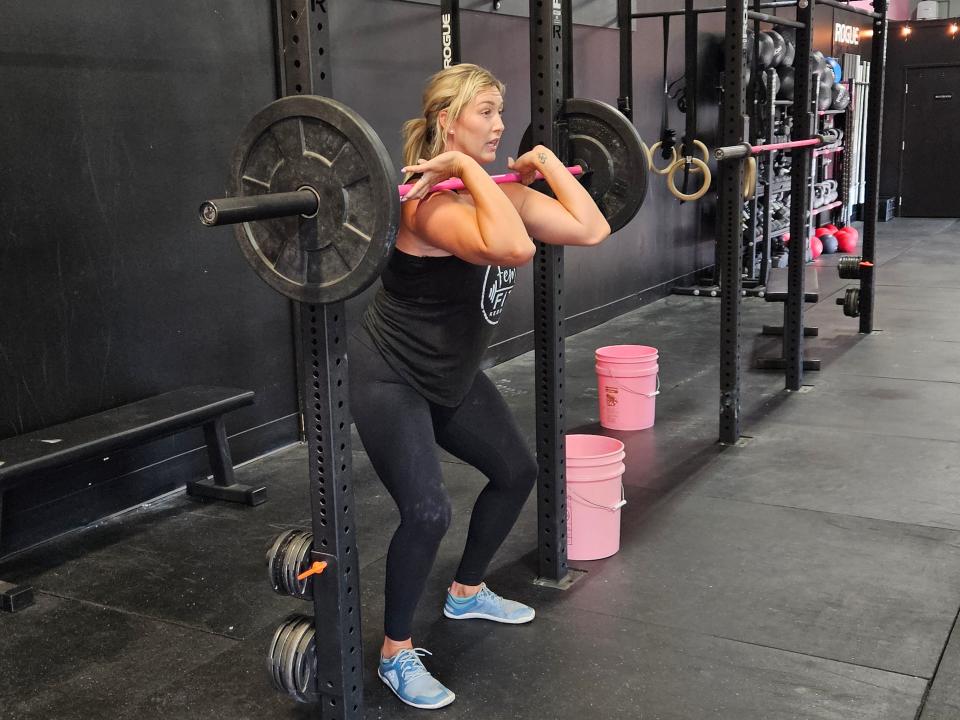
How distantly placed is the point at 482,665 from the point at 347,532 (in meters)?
0.66

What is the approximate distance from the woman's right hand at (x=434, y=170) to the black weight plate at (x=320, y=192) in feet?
0.67

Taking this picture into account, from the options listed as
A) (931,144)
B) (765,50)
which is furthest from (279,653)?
(931,144)

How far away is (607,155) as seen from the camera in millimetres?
2729

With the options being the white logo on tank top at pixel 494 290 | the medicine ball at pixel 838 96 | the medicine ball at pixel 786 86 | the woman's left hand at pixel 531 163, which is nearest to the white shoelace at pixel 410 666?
the white logo on tank top at pixel 494 290

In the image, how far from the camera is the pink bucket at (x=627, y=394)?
4312 millimetres

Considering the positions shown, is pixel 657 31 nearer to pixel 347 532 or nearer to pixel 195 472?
pixel 195 472

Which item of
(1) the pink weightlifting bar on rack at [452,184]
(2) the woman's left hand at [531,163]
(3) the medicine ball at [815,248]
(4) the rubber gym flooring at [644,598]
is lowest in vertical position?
(4) the rubber gym flooring at [644,598]

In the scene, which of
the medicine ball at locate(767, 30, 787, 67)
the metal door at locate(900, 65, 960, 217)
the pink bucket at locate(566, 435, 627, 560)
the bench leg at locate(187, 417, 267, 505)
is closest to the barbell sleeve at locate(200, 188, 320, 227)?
the pink bucket at locate(566, 435, 627, 560)

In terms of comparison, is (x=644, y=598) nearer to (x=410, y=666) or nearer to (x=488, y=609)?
(x=488, y=609)

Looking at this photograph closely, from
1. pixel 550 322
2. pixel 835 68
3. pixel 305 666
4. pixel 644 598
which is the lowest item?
pixel 644 598

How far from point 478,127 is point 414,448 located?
703 mm

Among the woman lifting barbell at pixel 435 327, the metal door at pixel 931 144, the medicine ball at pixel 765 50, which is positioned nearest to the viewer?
the woman lifting barbell at pixel 435 327

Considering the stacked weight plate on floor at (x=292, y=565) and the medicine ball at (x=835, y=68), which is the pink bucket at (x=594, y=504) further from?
the medicine ball at (x=835, y=68)

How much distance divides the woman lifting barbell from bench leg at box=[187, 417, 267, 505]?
1.40m
